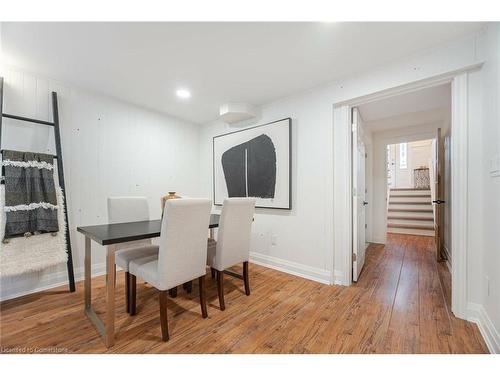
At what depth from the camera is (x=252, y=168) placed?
9.85 feet

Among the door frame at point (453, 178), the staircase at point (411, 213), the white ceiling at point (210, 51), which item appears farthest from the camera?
the staircase at point (411, 213)

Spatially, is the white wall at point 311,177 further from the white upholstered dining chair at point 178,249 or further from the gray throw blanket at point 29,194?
the gray throw blanket at point 29,194

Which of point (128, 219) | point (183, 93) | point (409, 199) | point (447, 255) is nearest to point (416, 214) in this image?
point (409, 199)

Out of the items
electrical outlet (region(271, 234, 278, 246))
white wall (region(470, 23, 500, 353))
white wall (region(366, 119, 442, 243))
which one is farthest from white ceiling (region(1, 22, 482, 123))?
white wall (region(366, 119, 442, 243))

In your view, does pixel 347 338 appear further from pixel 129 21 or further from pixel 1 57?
pixel 1 57

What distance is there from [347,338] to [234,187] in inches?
87.0

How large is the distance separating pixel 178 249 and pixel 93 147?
1926mm

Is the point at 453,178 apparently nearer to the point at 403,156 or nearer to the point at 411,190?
the point at 411,190

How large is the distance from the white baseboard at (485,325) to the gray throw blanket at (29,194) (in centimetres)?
345

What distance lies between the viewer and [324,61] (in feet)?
6.45

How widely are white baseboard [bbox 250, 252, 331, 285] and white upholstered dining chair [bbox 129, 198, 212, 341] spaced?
52.3 inches

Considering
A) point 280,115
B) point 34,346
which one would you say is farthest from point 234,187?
point 34,346

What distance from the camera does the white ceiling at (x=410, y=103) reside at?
6.97 feet

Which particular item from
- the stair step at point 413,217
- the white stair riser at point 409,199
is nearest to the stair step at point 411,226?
the stair step at point 413,217
